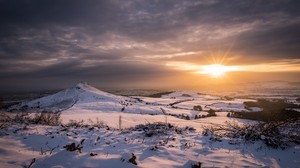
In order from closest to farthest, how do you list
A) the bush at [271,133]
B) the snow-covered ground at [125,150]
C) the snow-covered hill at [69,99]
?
the snow-covered ground at [125,150] → the bush at [271,133] → the snow-covered hill at [69,99]

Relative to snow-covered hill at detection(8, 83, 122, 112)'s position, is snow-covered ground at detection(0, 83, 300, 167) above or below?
below

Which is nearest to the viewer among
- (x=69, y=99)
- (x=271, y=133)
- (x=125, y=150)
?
(x=125, y=150)

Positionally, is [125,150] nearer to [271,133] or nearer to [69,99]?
[271,133]

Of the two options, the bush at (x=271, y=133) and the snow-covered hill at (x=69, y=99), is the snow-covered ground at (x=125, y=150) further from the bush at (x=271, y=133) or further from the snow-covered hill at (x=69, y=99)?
the snow-covered hill at (x=69, y=99)

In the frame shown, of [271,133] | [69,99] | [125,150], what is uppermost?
[69,99]

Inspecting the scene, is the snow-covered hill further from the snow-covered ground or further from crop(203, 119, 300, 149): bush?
crop(203, 119, 300, 149): bush

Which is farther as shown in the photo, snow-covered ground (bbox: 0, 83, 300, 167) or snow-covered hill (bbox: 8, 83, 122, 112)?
snow-covered hill (bbox: 8, 83, 122, 112)

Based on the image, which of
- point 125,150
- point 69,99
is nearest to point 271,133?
point 125,150

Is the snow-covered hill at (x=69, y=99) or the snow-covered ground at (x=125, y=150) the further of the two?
the snow-covered hill at (x=69, y=99)

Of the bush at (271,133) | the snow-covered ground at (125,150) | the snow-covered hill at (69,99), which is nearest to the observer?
the snow-covered ground at (125,150)

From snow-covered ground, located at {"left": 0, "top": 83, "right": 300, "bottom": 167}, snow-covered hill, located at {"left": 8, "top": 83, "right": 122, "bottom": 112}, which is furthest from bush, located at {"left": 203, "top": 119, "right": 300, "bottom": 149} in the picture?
snow-covered hill, located at {"left": 8, "top": 83, "right": 122, "bottom": 112}

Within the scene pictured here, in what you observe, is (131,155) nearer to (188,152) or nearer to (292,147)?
(188,152)

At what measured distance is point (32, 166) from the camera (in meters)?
4.96

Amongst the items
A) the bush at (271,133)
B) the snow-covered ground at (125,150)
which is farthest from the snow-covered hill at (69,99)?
the bush at (271,133)
